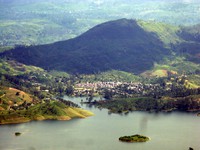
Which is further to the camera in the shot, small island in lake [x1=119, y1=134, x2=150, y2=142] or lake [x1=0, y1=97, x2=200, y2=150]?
small island in lake [x1=119, y1=134, x2=150, y2=142]

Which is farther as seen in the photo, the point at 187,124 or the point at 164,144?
the point at 187,124

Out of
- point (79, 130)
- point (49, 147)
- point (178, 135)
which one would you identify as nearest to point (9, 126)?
point (79, 130)

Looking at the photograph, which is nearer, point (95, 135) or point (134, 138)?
point (134, 138)

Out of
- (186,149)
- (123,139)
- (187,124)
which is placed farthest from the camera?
(187,124)

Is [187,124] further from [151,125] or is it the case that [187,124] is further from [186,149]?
[186,149]

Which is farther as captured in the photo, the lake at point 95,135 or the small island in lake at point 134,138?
the small island in lake at point 134,138

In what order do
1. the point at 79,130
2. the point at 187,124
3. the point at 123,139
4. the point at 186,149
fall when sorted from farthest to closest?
the point at 187,124 → the point at 79,130 → the point at 123,139 → the point at 186,149

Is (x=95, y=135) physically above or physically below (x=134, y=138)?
above

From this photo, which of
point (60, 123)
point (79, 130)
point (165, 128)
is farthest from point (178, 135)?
point (60, 123)
